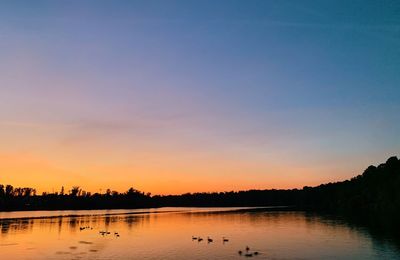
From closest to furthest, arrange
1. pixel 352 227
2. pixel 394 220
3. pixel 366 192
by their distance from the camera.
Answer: pixel 352 227 < pixel 394 220 < pixel 366 192

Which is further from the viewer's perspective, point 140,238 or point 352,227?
point 352,227

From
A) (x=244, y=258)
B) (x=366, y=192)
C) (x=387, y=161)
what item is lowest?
(x=244, y=258)

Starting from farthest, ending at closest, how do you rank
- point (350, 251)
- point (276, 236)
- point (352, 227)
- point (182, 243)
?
point (352, 227), point (276, 236), point (182, 243), point (350, 251)

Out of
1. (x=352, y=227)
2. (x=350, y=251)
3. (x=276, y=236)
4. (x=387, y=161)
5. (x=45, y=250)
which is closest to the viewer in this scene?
(x=350, y=251)

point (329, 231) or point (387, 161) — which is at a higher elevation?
point (387, 161)

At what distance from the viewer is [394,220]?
4695 inches

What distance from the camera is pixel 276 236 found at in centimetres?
9750

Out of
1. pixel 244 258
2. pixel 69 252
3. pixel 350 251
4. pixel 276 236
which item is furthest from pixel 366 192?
pixel 69 252

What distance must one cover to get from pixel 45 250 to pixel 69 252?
608 cm

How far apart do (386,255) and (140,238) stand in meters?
55.5

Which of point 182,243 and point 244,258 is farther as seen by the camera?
point 182,243

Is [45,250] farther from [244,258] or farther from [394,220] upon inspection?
[394,220]

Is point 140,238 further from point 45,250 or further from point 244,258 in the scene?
point 244,258

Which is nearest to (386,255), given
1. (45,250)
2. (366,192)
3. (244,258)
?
(244,258)
